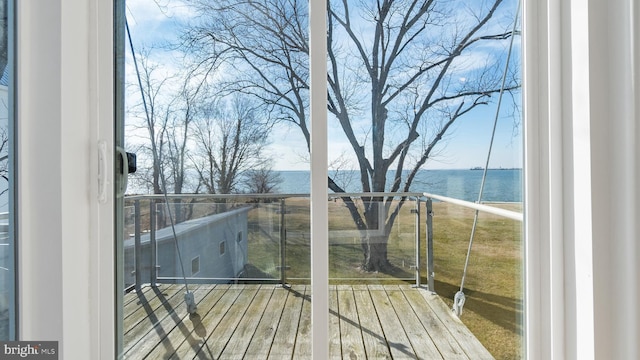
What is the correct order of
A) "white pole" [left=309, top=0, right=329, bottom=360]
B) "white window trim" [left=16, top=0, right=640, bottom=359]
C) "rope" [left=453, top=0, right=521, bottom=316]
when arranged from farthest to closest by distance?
"rope" [left=453, top=0, right=521, bottom=316] < "white pole" [left=309, top=0, right=329, bottom=360] < "white window trim" [left=16, top=0, right=640, bottom=359]

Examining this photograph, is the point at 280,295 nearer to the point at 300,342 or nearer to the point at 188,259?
the point at 300,342

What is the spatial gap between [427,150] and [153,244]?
42.5 inches

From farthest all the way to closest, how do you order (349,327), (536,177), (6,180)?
(349,327) < (536,177) < (6,180)

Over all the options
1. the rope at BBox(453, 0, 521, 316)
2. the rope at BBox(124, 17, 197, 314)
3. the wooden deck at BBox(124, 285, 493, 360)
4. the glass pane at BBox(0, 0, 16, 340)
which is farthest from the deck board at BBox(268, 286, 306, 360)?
the glass pane at BBox(0, 0, 16, 340)

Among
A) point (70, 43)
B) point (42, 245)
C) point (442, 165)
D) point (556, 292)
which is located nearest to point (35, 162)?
point (42, 245)

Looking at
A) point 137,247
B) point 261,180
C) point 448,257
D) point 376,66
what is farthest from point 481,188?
point 137,247

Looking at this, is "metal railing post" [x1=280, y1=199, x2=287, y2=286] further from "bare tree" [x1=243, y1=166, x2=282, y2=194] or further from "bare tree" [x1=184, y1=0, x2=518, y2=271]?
"bare tree" [x1=184, y1=0, x2=518, y2=271]

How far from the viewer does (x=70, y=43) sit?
0.96 meters

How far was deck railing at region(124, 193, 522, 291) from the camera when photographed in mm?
1114

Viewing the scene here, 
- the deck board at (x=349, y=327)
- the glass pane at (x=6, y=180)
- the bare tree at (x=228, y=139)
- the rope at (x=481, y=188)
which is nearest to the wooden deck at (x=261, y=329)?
the deck board at (x=349, y=327)

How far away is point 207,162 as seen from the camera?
1.12m

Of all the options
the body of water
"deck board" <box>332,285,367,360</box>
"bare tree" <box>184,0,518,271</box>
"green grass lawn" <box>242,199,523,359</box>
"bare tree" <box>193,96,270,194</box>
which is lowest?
"deck board" <box>332,285,367,360</box>
